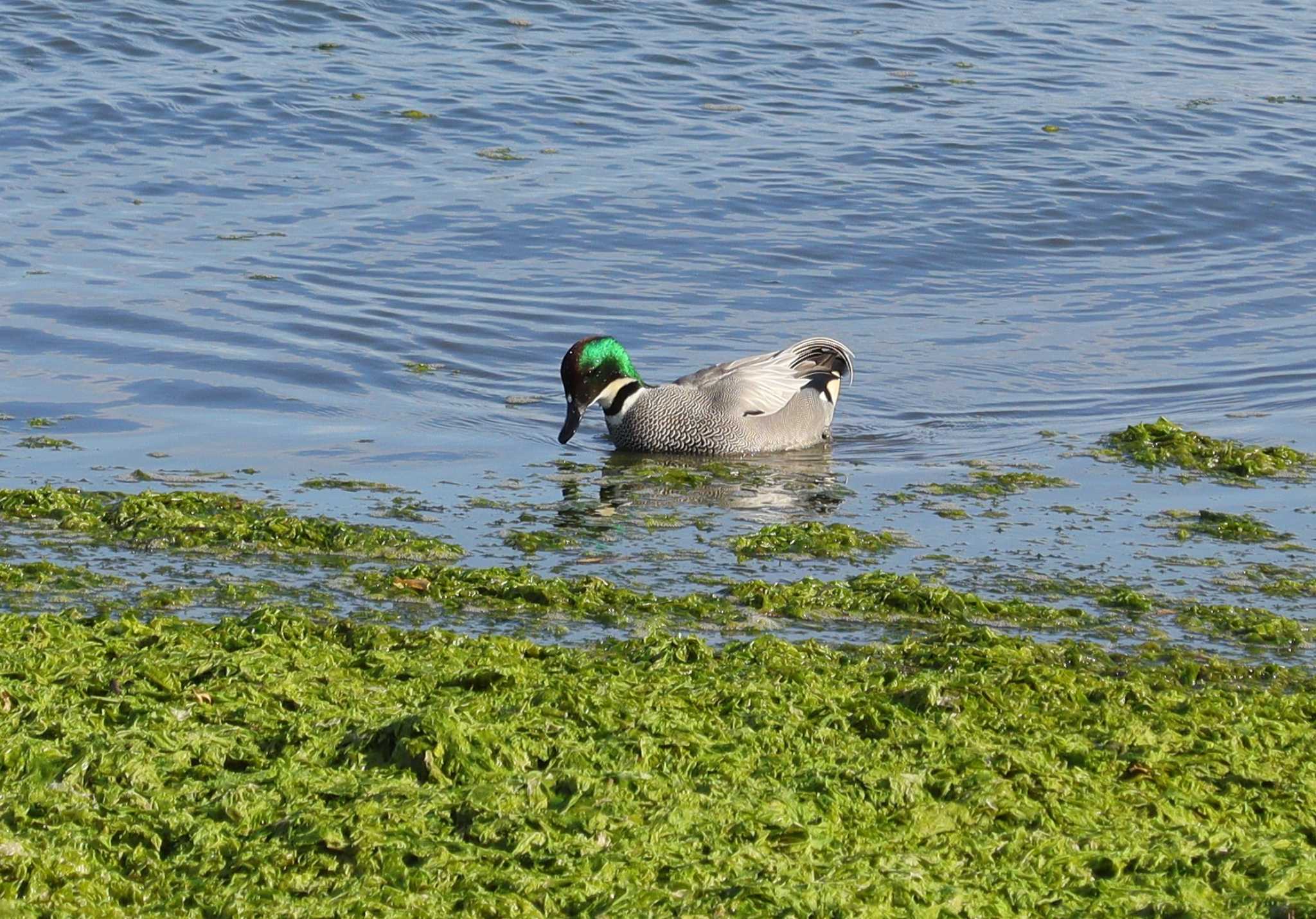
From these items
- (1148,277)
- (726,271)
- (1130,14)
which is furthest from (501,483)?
(1130,14)

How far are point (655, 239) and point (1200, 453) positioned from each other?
6.18 metres

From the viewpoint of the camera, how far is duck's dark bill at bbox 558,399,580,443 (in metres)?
9.66

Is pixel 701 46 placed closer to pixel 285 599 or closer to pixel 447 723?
pixel 285 599

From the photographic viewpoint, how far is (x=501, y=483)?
8305mm

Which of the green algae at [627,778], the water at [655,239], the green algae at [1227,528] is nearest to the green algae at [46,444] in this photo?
the water at [655,239]

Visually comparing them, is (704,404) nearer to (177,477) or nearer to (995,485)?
(995,485)

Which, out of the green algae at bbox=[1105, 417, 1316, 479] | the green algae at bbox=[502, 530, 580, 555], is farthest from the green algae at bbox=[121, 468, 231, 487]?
the green algae at bbox=[1105, 417, 1316, 479]

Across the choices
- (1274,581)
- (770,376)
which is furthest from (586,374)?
(1274,581)

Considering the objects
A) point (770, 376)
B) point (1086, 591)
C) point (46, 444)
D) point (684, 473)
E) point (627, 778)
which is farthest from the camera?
point (770, 376)

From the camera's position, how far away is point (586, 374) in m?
9.81

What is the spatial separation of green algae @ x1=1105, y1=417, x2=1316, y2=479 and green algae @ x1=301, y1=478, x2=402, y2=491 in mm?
3654

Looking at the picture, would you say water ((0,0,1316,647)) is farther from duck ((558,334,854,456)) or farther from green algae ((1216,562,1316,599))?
duck ((558,334,854,456))

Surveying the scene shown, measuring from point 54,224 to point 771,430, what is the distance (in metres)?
6.18

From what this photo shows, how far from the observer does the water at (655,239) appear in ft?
29.1
